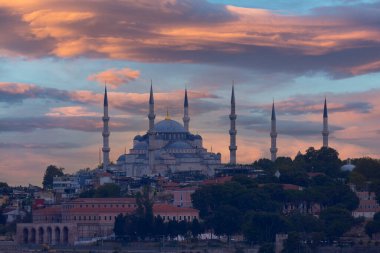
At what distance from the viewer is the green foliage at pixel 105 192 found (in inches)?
5246

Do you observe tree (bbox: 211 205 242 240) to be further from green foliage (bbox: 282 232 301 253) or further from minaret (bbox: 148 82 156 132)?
minaret (bbox: 148 82 156 132)

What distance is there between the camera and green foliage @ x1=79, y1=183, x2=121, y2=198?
133 meters

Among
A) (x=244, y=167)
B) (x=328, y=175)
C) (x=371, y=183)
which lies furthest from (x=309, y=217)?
(x=244, y=167)

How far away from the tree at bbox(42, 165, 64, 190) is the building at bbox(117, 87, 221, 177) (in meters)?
7.66

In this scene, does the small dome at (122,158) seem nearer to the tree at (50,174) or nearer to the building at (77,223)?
the tree at (50,174)

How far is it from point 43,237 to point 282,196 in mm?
19095

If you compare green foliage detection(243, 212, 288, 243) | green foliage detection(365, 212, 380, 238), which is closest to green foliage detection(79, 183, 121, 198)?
green foliage detection(243, 212, 288, 243)

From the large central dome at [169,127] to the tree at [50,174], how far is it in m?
12.3

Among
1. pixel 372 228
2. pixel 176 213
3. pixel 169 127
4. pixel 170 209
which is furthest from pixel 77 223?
pixel 169 127

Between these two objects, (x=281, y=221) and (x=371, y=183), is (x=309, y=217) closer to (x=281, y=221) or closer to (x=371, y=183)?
(x=281, y=221)

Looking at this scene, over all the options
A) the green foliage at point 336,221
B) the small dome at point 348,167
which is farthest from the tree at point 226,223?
the small dome at point 348,167

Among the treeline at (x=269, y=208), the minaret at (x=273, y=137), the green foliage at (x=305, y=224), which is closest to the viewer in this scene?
the treeline at (x=269, y=208)

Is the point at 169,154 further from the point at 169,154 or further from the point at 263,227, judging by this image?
the point at 263,227

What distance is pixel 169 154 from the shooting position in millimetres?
166375
